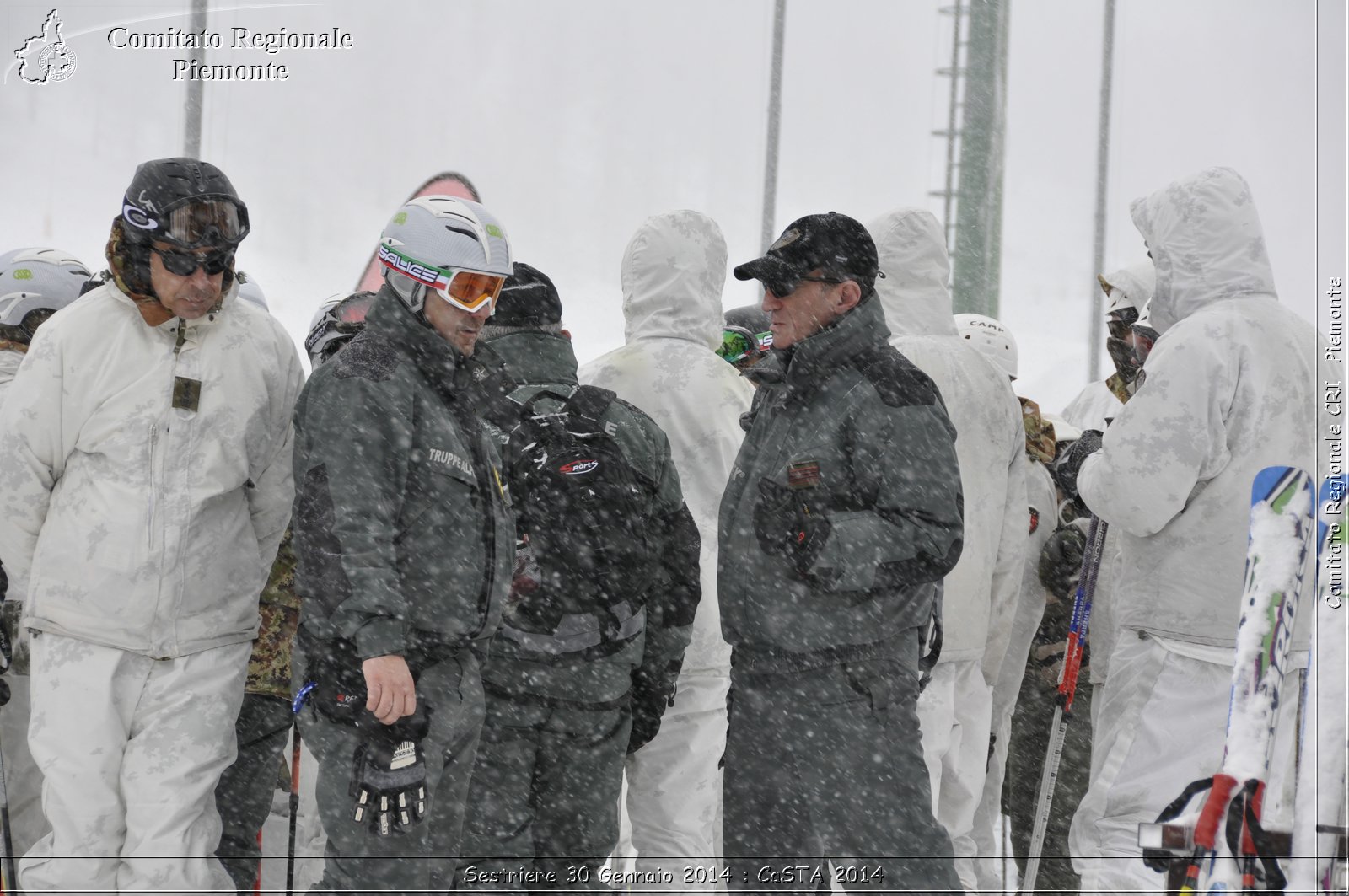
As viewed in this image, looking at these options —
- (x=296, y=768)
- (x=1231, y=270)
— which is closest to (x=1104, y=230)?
(x=1231, y=270)

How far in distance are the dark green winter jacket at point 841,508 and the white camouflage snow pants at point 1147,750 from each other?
71cm

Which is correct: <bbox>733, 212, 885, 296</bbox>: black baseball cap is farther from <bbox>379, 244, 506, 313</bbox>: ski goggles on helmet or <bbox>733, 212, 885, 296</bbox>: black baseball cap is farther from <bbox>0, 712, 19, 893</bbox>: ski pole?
<bbox>0, 712, 19, 893</bbox>: ski pole

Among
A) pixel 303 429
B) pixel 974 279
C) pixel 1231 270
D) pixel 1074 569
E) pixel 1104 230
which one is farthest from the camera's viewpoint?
pixel 1104 230

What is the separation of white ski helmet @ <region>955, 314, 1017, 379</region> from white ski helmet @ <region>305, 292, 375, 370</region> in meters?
2.63

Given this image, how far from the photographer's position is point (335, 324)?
472 cm

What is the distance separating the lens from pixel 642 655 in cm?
397

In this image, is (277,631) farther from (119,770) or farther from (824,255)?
(824,255)

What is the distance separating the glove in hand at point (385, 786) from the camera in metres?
3.07

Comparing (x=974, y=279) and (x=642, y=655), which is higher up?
(x=974, y=279)

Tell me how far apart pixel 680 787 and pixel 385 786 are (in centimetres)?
143

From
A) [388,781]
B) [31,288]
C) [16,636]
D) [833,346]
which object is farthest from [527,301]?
[16,636]

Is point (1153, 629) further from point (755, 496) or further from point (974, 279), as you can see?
point (974, 279)

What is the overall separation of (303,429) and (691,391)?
1.63m

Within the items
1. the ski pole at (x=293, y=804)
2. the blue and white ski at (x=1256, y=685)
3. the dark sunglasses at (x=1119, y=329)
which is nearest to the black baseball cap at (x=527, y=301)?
the ski pole at (x=293, y=804)
